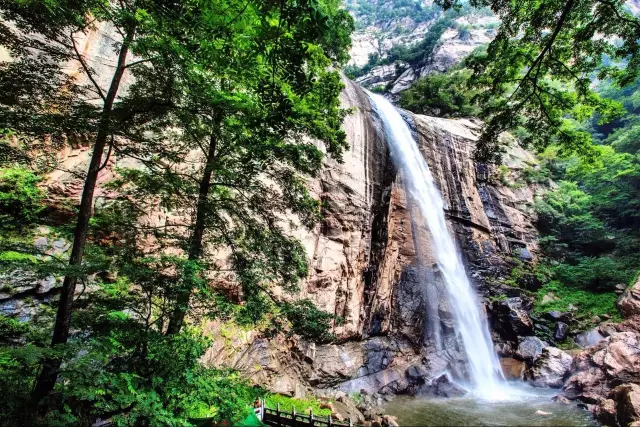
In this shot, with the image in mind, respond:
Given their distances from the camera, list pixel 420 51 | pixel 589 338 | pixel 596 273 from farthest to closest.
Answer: pixel 420 51 → pixel 596 273 → pixel 589 338

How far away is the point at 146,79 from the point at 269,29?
9.48 ft

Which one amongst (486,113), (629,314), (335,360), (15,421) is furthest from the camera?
(629,314)

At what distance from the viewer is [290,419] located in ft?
25.7

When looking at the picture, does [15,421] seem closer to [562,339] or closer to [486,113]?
[486,113]

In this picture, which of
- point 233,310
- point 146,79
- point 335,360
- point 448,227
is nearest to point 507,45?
point 146,79

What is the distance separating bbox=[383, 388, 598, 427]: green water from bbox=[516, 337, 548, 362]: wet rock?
3082 millimetres

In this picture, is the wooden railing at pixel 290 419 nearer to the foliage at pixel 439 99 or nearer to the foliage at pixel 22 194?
the foliage at pixel 22 194

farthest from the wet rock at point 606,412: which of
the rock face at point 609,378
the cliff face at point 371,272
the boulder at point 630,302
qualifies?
the boulder at point 630,302

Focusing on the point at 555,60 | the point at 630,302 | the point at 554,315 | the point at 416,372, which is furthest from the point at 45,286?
the point at 630,302

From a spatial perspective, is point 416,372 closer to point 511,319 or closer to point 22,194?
point 511,319

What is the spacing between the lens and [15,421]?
3.45 metres

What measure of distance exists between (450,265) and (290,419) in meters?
12.3

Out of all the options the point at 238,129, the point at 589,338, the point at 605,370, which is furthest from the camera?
the point at 589,338

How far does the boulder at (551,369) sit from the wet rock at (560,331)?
80.0 inches
